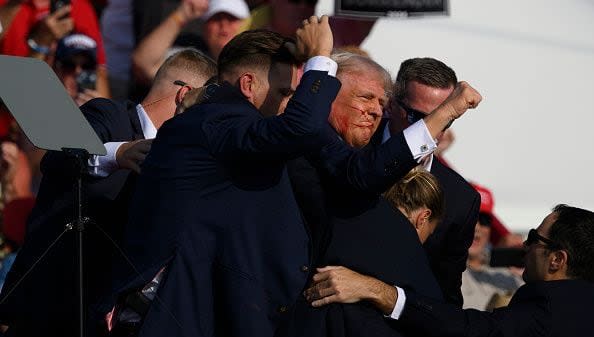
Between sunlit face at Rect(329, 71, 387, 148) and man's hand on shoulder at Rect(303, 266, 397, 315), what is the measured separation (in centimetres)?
54

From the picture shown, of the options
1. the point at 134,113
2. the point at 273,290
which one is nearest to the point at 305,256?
the point at 273,290

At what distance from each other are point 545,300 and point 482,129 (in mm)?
4594

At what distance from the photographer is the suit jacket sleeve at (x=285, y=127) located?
3.64 meters

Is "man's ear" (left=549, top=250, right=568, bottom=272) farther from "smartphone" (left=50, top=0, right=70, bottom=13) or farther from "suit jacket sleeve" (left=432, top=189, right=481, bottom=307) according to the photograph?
"smartphone" (left=50, top=0, right=70, bottom=13)

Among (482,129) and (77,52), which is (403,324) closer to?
(77,52)

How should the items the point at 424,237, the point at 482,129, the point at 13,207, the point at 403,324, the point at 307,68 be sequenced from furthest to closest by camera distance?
the point at 482,129, the point at 13,207, the point at 424,237, the point at 403,324, the point at 307,68

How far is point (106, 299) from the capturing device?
3.96m

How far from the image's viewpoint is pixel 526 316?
4.40m

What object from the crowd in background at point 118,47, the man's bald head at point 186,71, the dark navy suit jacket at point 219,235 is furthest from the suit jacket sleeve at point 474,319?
the crowd in background at point 118,47

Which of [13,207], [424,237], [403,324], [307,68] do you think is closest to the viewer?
[307,68]

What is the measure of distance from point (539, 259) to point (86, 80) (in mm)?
2984

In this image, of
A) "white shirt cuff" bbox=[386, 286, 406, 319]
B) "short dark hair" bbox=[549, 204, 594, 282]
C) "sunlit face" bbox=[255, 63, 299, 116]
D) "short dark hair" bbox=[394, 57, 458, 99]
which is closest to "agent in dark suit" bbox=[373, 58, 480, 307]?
"short dark hair" bbox=[394, 57, 458, 99]

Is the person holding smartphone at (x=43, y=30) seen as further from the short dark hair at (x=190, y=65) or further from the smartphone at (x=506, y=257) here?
the smartphone at (x=506, y=257)

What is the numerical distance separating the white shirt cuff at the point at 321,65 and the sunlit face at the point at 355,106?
57 cm
